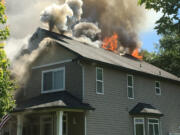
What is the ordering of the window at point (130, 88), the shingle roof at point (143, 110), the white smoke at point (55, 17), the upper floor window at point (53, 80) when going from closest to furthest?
the upper floor window at point (53, 80), the shingle roof at point (143, 110), the window at point (130, 88), the white smoke at point (55, 17)

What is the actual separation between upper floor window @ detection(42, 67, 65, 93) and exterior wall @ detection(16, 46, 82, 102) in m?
0.27

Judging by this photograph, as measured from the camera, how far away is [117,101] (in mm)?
18469

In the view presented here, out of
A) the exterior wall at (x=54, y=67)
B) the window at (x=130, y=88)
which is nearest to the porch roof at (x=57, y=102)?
the exterior wall at (x=54, y=67)

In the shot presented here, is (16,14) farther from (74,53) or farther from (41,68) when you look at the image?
(74,53)

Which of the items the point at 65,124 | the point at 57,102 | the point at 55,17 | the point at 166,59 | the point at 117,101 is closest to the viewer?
the point at 57,102

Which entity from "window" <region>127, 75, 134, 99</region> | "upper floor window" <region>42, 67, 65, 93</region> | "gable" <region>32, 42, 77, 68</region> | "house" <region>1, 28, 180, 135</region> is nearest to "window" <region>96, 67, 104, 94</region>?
"house" <region>1, 28, 180, 135</region>

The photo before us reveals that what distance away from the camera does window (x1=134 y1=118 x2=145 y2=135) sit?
19.1m

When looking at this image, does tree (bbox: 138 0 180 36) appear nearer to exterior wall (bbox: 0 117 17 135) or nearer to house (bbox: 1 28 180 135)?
house (bbox: 1 28 180 135)

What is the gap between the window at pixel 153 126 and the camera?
19836 mm

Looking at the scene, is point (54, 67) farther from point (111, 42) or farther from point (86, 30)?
point (111, 42)

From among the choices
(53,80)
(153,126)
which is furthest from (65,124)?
(153,126)

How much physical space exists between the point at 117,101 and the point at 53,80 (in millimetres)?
4247

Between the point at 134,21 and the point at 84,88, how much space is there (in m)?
34.2

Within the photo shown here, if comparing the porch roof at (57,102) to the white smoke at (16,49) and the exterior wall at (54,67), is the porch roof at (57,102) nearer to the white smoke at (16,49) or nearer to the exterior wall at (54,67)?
the exterior wall at (54,67)
